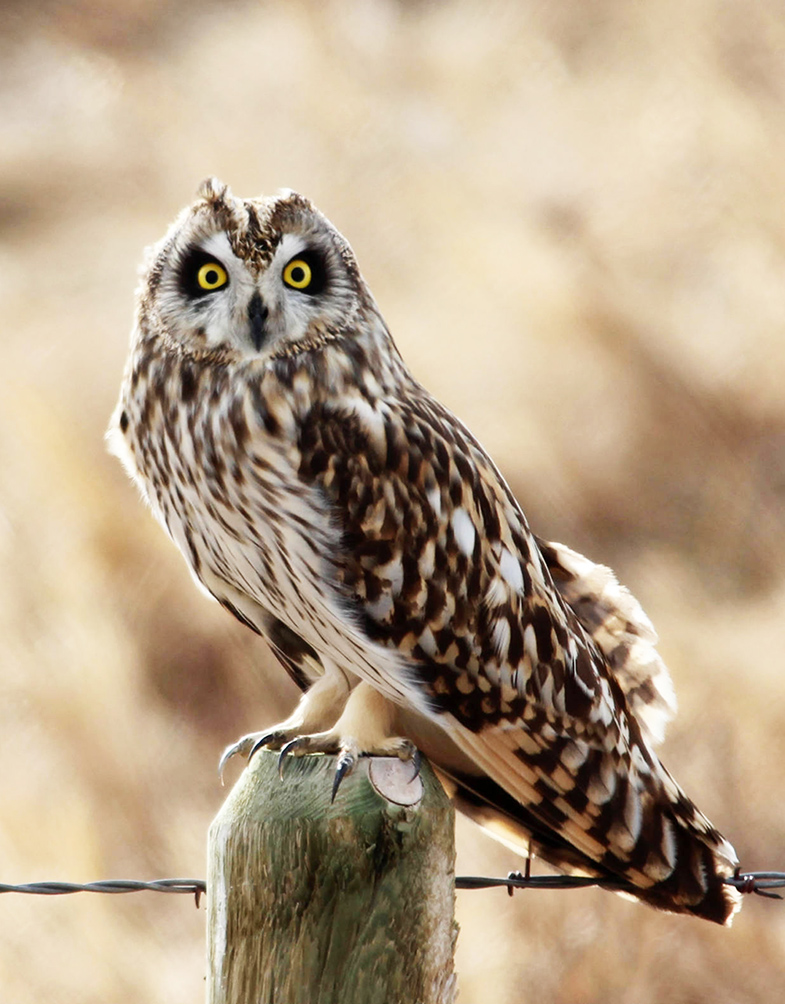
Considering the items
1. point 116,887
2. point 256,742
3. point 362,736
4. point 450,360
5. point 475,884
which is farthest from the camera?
point 450,360

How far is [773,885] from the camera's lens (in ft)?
7.19

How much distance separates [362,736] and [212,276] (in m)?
0.82

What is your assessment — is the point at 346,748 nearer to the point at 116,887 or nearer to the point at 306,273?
the point at 116,887

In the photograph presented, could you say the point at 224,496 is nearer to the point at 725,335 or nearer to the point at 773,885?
the point at 773,885

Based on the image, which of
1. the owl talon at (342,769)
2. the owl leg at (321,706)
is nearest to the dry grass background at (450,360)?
the owl leg at (321,706)

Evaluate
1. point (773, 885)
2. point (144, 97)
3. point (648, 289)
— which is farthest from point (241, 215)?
point (144, 97)

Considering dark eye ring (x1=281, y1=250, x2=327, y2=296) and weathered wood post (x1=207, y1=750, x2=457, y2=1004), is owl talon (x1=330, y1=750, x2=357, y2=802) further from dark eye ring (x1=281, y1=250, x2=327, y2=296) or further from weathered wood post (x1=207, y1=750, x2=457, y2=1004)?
dark eye ring (x1=281, y1=250, x2=327, y2=296)

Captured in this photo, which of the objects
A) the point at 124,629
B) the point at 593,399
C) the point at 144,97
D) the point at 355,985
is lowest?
the point at 355,985

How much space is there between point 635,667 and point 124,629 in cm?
438

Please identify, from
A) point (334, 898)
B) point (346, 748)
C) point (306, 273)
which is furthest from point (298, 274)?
point (334, 898)

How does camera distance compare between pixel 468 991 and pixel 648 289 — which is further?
pixel 648 289

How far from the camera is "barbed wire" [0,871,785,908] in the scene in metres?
1.97

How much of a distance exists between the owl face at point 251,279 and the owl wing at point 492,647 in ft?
0.59

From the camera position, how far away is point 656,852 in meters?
2.39
